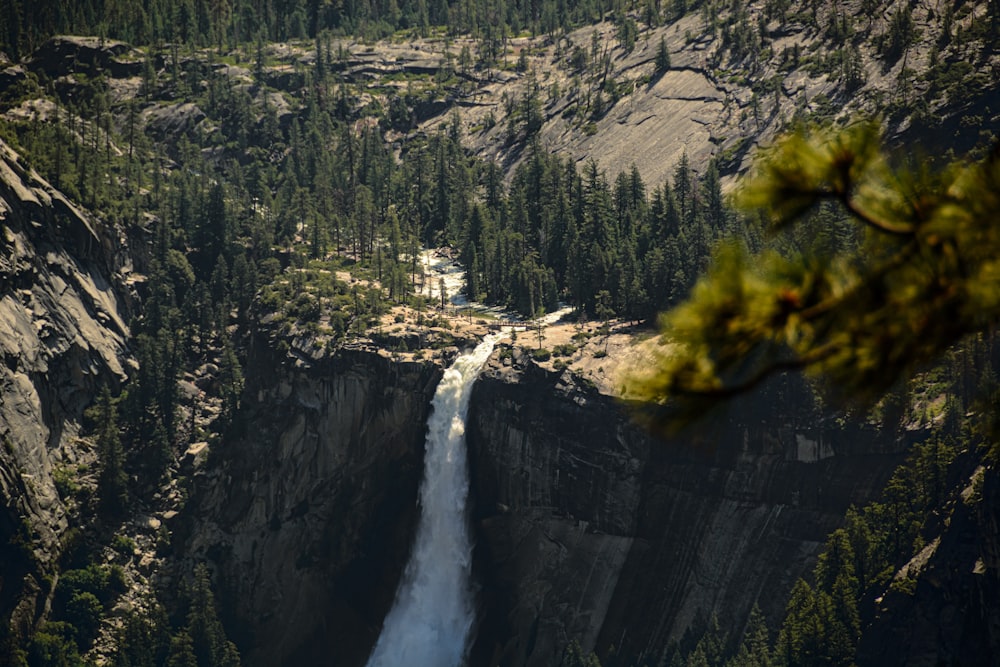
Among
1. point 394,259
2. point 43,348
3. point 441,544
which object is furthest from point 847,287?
point 394,259

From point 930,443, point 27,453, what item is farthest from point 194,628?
point 930,443

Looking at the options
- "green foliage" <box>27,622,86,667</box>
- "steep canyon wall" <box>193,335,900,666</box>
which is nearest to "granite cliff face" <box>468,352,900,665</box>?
"steep canyon wall" <box>193,335,900,666</box>

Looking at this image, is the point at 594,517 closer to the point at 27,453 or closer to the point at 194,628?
the point at 194,628

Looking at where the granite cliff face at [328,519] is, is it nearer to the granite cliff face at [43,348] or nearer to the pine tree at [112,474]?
the pine tree at [112,474]

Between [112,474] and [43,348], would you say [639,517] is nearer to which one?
[112,474]

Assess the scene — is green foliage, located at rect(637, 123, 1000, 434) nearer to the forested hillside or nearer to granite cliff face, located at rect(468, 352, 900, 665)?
the forested hillside

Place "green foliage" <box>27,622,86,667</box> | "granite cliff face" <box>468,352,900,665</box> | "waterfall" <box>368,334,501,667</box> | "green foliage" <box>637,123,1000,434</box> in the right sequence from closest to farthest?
"green foliage" <box>637,123,1000,434</box> < "granite cliff face" <box>468,352,900,665</box> < "green foliage" <box>27,622,86,667</box> < "waterfall" <box>368,334,501,667</box>
